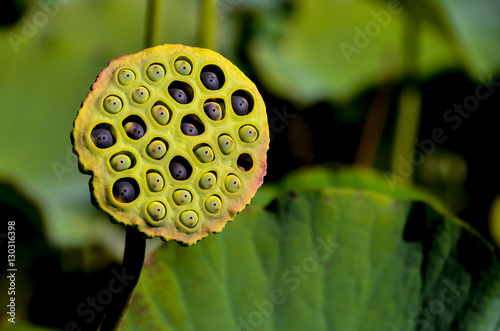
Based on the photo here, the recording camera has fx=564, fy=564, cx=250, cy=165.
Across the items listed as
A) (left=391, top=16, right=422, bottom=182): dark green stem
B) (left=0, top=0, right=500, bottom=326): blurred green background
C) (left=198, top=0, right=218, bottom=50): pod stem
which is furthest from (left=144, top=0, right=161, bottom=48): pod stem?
(left=391, top=16, right=422, bottom=182): dark green stem

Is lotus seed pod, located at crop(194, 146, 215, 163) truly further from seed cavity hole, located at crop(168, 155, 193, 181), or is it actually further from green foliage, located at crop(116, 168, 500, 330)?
green foliage, located at crop(116, 168, 500, 330)

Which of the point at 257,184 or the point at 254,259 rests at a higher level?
the point at 257,184

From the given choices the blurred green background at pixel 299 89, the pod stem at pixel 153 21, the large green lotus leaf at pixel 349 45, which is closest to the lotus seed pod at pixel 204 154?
the pod stem at pixel 153 21

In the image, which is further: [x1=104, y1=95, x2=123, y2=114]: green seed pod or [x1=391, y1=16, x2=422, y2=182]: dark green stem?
[x1=391, y1=16, x2=422, y2=182]: dark green stem

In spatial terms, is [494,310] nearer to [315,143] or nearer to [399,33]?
[315,143]

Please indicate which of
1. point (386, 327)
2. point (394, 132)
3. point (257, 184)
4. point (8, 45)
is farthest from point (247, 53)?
point (257, 184)

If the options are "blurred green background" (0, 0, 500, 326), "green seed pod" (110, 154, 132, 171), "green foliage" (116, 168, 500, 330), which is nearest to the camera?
"green seed pod" (110, 154, 132, 171)
